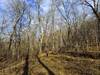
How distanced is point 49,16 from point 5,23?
10696mm

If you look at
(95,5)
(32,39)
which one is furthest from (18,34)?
(95,5)

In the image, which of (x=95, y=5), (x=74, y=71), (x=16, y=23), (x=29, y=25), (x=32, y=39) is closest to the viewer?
(x=74, y=71)

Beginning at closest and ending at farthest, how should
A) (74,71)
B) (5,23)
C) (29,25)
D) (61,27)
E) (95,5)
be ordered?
(74,71)
(95,5)
(29,25)
(5,23)
(61,27)

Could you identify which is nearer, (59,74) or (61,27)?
(59,74)

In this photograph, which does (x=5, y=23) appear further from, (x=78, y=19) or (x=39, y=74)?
(x=39, y=74)

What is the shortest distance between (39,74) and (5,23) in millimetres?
36536

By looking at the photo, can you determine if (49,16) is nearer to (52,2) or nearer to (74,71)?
(52,2)

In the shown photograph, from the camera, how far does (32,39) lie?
56.6m

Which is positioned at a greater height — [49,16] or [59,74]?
[49,16]

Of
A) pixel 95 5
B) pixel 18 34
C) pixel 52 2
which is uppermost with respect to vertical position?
pixel 52 2

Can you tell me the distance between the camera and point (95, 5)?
34.6 metres

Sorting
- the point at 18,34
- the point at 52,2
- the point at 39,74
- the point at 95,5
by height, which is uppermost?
the point at 52,2

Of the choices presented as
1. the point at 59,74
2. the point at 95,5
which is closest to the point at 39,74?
the point at 59,74

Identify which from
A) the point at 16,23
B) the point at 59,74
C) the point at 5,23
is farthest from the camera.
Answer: the point at 5,23
